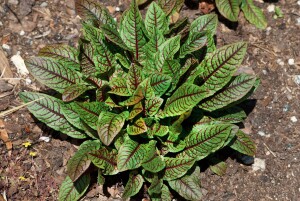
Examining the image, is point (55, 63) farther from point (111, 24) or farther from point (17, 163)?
point (17, 163)

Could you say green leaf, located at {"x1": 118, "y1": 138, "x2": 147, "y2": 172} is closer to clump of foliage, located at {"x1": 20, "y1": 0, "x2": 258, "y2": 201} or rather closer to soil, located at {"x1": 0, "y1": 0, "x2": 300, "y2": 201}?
clump of foliage, located at {"x1": 20, "y1": 0, "x2": 258, "y2": 201}

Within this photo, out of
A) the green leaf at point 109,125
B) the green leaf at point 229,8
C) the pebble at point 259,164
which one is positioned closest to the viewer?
the green leaf at point 109,125

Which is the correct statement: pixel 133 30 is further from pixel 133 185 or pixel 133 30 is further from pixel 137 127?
pixel 133 185

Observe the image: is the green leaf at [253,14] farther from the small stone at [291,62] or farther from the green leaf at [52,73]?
the green leaf at [52,73]

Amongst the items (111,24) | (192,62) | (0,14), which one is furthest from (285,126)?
(0,14)

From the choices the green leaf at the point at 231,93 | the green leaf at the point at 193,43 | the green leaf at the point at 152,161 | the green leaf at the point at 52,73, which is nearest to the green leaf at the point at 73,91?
the green leaf at the point at 52,73

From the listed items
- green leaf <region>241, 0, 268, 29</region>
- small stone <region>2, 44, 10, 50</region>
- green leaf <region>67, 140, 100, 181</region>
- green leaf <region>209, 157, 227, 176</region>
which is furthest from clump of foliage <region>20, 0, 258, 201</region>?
green leaf <region>241, 0, 268, 29</region>
